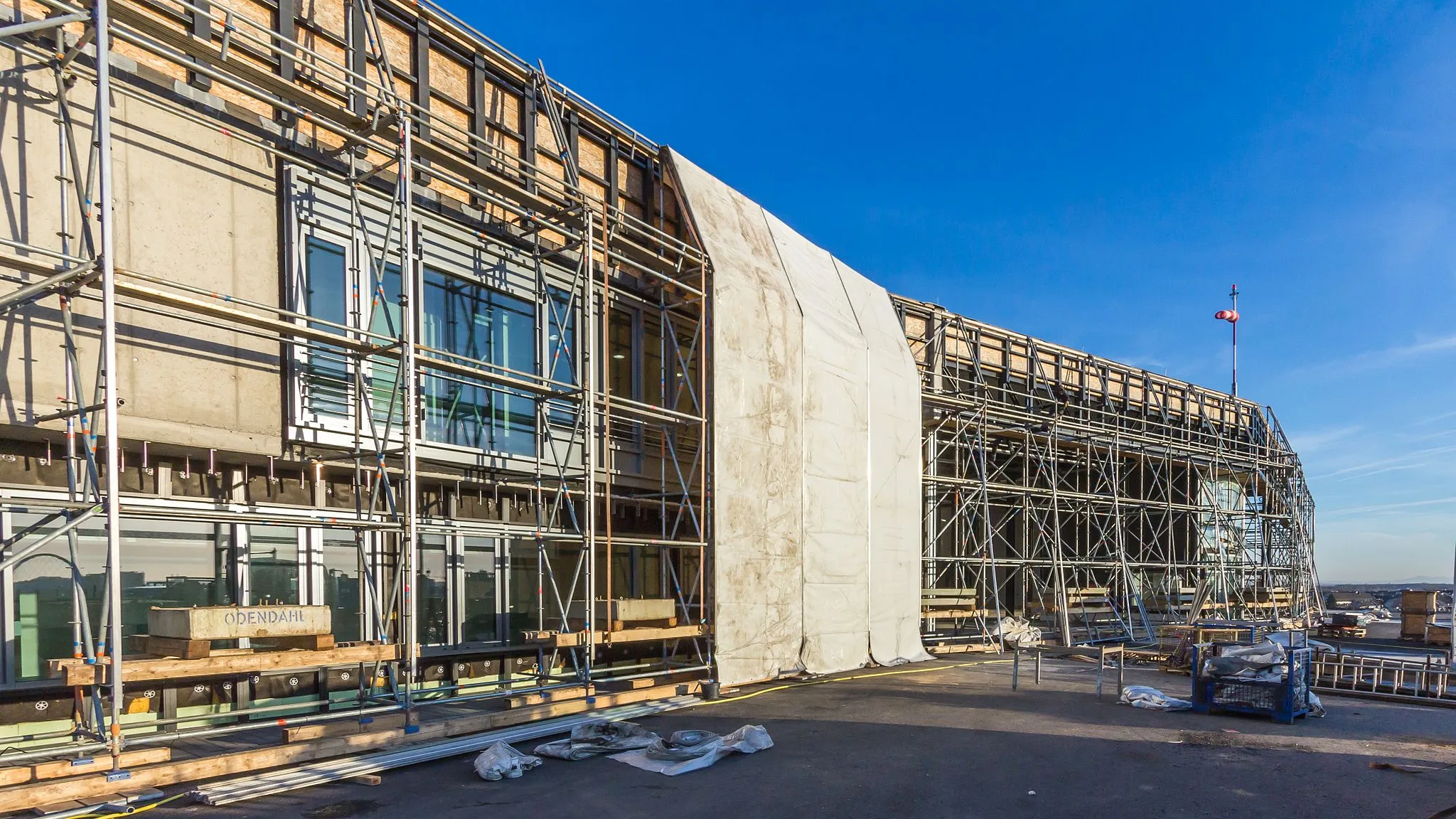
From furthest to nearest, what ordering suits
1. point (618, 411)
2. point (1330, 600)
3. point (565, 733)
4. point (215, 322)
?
point (1330, 600) → point (618, 411) → point (565, 733) → point (215, 322)

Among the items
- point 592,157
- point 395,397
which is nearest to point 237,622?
point 395,397

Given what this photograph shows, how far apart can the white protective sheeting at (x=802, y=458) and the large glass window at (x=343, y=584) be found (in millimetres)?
5072

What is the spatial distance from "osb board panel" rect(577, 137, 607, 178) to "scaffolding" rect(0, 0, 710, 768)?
52 mm

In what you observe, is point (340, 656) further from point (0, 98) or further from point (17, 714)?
point (0, 98)

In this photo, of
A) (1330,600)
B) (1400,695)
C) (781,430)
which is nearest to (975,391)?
(781,430)

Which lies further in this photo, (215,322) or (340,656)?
(215,322)

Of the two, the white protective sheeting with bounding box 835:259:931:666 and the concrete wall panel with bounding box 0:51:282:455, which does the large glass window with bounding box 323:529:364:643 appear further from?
the white protective sheeting with bounding box 835:259:931:666

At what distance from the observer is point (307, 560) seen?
10727 mm

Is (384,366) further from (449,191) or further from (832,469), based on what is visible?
(832,469)

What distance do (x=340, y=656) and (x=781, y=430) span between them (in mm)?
8346

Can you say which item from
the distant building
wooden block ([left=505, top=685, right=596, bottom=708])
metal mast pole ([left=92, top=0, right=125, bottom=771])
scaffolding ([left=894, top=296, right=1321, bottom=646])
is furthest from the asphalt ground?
the distant building

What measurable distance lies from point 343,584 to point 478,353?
362cm

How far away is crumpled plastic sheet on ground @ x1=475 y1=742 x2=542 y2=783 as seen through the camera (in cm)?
843

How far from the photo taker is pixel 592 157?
1510 cm
